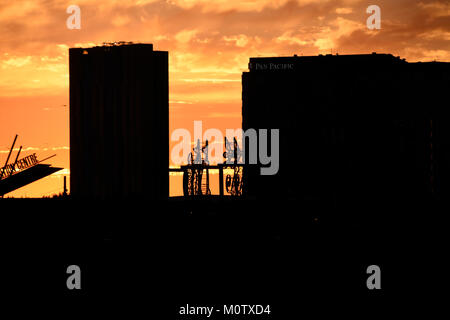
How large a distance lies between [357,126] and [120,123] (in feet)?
87.8

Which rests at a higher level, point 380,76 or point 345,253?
point 380,76

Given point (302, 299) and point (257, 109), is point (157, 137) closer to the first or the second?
point (257, 109)

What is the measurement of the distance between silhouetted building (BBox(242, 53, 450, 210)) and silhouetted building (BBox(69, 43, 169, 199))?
1139cm

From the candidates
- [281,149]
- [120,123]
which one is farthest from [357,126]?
[120,123]

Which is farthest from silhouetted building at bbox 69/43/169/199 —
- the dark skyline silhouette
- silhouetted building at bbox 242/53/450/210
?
silhouetted building at bbox 242/53/450/210

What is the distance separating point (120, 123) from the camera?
70.9 m

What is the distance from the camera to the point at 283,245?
46188 millimetres

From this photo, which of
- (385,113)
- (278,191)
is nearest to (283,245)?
(278,191)

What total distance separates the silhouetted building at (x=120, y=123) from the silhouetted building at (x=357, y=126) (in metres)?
11.4

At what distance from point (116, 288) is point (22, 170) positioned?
29369 mm

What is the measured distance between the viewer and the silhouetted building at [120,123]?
2741 inches

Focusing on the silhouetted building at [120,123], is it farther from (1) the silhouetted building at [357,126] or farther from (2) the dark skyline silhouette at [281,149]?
(1) the silhouetted building at [357,126]

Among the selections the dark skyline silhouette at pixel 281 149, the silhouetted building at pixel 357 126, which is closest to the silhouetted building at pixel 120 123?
the dark skyline silhouette at pixel 281 149
